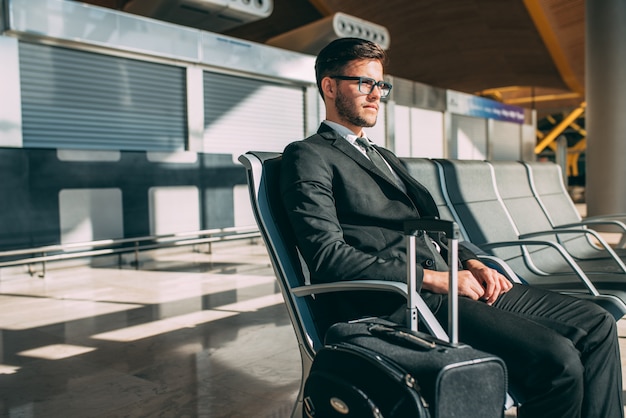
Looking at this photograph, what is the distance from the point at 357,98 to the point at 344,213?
1.52 feet

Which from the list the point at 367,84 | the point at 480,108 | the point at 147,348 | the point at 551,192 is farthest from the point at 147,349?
the point at 480,108

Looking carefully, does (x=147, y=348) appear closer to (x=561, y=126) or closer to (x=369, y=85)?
(x=369, y=85)

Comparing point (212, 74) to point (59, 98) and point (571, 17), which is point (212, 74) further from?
point (571, 17)

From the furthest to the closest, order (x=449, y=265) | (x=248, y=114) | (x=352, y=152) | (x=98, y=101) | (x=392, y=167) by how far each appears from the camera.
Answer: (x=248, y=114)
(x=98, y=101)
(x=392, y=167)
(x=352, y=152)
(x=449, y=265)

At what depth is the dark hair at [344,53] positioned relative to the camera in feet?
6.87

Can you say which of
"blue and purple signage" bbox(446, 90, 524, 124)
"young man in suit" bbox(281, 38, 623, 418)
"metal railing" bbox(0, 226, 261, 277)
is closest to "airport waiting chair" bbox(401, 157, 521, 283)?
"young man in suit" bbox(281, 38, 623, 418)

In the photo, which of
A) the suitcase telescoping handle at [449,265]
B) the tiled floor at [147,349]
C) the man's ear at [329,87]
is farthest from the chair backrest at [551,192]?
→ the suitcase telescoping handle at [449,265]

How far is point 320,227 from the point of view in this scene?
1.84m

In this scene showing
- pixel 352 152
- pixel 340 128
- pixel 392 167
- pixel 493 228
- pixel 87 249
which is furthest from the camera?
pixel 87 249

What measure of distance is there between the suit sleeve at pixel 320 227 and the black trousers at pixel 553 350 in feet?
0.68

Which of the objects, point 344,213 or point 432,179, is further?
point 432,179

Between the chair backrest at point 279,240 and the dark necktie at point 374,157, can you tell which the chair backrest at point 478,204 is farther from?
the chair backrest at point 279,240

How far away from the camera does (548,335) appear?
66.2 inches

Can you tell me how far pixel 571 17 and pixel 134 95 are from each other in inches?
666
